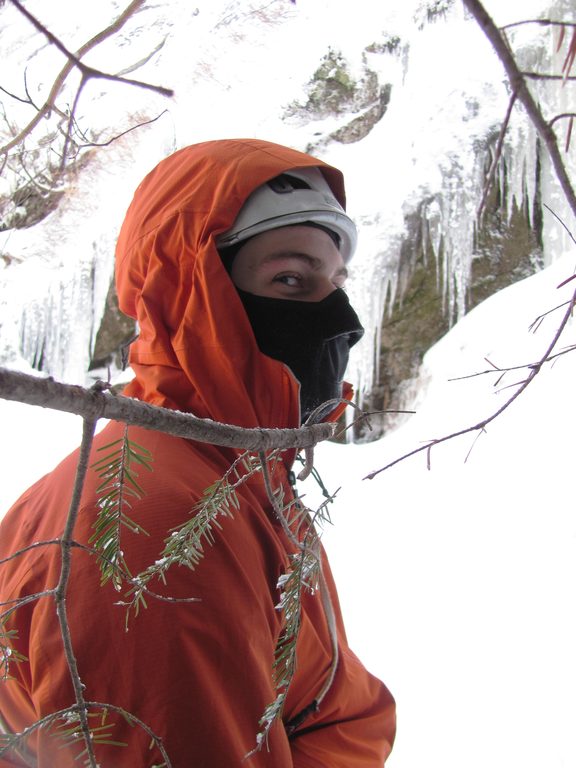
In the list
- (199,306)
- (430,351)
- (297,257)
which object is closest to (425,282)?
(430,351)

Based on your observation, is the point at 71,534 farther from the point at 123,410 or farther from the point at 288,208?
the point at 288,208

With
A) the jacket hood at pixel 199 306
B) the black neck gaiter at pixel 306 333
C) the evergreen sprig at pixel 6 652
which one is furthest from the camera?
the black neck gaiter at pixel 306 333

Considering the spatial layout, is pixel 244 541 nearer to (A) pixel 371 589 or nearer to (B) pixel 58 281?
(A) pixel 371 589

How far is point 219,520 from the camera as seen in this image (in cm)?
75

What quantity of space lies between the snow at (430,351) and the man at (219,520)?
1.41ft

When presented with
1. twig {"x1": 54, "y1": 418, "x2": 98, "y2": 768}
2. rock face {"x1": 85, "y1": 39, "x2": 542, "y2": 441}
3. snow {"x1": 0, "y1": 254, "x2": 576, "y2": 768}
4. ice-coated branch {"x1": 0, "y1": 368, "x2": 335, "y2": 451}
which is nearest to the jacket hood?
ice-coated branch {"x1": 0, "y1": 368, "x2": 335, "y2": 451}

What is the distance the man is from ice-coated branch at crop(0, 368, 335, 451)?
58 mm

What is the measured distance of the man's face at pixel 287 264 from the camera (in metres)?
1.05

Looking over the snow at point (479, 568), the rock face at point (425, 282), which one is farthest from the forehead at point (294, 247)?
the rock face at point (425, 282)

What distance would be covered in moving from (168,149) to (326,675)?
28.0 ft

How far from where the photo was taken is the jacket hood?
2.91 ft

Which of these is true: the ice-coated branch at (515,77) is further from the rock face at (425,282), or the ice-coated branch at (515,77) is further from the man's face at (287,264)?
the rock face at (425,282)

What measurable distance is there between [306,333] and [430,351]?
5100mm

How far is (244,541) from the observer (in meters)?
0.76
